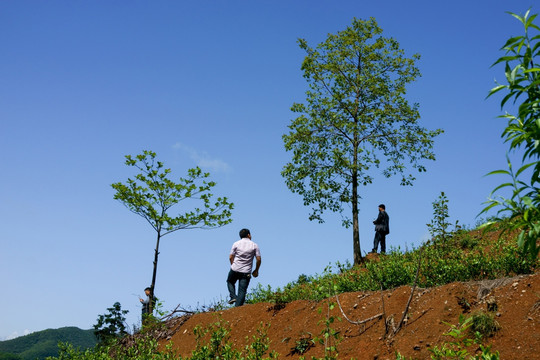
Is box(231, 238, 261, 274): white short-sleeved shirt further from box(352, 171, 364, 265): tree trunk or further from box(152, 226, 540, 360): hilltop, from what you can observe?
→ box(352, 171, 364, 265): tree trunk

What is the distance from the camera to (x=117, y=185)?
59.0 feet

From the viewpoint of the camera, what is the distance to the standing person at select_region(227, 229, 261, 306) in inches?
Result: 477

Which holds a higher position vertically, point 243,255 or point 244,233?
point 244,233

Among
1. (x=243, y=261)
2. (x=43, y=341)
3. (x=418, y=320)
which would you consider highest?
(x=43, y=341)

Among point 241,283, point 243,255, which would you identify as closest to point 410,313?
point 243,255

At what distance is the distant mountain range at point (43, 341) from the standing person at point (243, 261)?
12284cm

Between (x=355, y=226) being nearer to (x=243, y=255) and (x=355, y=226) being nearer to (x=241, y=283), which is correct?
(x=241, y=283)

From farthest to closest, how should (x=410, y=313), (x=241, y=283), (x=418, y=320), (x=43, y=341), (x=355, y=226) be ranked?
(x=43, y=341)
(x=355, y=226)
(x=241, y=283)
(x=410, y=313)
(x=418, y=320)

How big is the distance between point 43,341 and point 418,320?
477 feet

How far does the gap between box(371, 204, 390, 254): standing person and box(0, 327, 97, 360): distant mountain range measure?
4646 inches

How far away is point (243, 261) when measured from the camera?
12133 millimetres

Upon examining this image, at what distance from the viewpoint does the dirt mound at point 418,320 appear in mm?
→ 6938

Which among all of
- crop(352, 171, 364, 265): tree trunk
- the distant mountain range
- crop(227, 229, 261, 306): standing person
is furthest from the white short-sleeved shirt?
the distant mountain range

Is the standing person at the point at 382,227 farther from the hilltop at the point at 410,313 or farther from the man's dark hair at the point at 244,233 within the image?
the man's dark hair at the point at 244,233
